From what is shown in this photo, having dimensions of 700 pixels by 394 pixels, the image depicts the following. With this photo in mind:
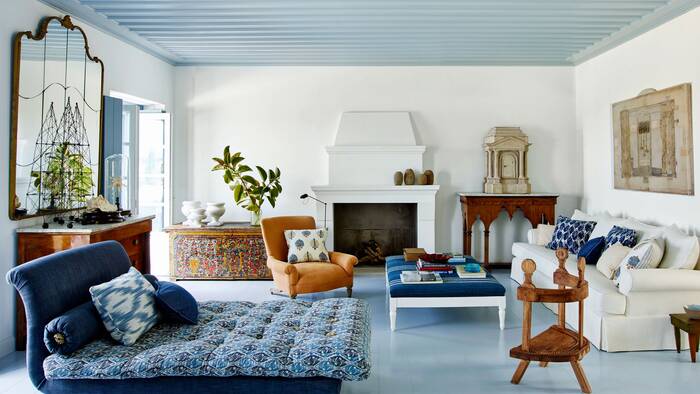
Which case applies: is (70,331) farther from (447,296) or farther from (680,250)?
(680,250)

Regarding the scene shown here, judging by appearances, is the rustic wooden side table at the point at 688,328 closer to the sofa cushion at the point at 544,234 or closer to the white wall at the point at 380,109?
the sofa cushion at the point at 544,234

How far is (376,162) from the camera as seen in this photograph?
696cm

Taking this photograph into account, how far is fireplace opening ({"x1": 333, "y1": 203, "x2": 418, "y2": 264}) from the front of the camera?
23.6 feet

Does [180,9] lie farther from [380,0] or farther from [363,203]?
[363,203]

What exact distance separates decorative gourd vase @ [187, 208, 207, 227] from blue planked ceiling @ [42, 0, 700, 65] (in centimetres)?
197

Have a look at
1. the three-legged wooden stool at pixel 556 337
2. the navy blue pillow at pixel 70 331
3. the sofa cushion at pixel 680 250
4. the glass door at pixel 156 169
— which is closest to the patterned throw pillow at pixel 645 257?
the sofa cushion at pixel 680 250

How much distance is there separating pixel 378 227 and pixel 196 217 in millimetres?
2448

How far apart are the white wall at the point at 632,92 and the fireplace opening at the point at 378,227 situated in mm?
2392

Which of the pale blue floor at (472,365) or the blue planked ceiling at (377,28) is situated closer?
the pale blue floor at (472,365)

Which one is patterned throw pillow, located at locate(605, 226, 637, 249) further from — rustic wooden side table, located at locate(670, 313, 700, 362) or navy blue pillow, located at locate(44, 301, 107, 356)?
navy blue pillow, located at locate(44, 301, 107, 356)

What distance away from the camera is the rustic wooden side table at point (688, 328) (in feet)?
11.6

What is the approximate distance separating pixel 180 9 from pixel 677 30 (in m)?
4.59

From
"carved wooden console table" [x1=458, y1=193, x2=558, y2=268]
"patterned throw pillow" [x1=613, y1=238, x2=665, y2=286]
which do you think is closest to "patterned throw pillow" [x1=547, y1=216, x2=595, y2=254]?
"carved wooden console table" [x1=458, y1=193, x2=558, y2=268]

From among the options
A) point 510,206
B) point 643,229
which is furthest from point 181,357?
point 510,206
